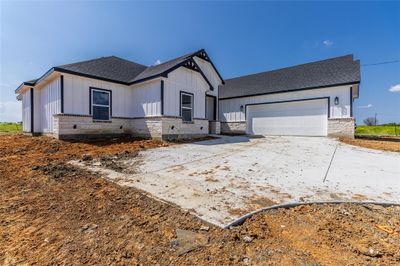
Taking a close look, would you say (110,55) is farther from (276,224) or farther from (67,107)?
(276,224)

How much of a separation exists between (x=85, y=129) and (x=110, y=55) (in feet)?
22.2

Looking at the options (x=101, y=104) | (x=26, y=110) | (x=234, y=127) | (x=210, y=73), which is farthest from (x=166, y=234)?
(x=26, y=110)

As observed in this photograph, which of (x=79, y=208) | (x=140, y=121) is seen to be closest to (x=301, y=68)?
(x=140, y=121)

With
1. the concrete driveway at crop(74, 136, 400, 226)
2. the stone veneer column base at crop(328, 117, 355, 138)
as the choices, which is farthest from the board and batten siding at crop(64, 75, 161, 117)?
the stone veneer column base at crop(328, 117, 355, 138)

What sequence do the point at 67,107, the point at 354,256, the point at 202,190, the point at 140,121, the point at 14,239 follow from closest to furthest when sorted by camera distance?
the point at 354,256 < the point at 14,239 < the point at 202,190 < the point at 67,107 < the point at 140,121

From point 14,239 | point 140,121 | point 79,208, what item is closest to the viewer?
point 14,239

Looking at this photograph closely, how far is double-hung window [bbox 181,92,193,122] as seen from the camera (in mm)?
11203

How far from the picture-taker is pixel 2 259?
6.62 ft

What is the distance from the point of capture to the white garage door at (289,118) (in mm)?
12539

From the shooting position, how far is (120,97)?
11070mm

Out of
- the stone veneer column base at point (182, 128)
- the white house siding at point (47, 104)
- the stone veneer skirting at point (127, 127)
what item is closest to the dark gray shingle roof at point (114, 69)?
the white house siding at point (47, 104)

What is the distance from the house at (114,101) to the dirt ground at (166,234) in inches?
255

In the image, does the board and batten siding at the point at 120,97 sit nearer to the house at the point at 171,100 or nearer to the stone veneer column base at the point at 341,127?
the house at the point at 171,100

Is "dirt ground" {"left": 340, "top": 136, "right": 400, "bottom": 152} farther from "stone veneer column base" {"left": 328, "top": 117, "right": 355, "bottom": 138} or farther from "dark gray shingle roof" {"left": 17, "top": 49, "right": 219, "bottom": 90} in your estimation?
"dark gray shingle roof" {"left": 17, "top": 49, "right": 219, "bottom": 90}
